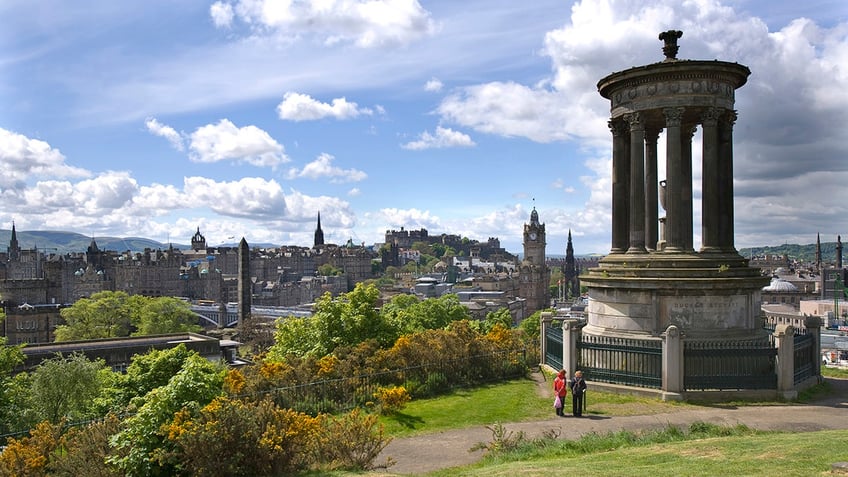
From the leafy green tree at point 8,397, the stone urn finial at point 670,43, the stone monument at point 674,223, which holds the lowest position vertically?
the leafy green tree at point 8,397

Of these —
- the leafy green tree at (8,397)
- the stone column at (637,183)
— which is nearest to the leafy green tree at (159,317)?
the leafy green tree at (8,397)

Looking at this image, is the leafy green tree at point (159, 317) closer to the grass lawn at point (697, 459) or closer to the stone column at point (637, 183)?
the stone column at point (637, 183)

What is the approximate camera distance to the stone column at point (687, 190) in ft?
68.1

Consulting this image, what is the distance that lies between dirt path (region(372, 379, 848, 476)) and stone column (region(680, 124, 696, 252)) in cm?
587

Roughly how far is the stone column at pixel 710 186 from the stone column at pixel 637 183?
1853mm

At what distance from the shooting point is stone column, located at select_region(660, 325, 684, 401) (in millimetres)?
17375

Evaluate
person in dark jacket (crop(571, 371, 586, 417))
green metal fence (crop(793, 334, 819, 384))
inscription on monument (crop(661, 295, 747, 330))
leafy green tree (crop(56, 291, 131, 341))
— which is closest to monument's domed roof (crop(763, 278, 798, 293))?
leafy green tree (crop(56, 291, 131, 341))

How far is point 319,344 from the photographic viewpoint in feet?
88.1

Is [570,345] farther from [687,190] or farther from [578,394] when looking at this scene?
[687,190]

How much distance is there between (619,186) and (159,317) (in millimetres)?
70893

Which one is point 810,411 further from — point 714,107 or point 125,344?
point 125,344

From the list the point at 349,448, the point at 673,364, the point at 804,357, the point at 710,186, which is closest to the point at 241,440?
the point at 349,448

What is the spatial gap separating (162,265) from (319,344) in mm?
149432

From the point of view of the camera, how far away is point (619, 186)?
2233 cm
